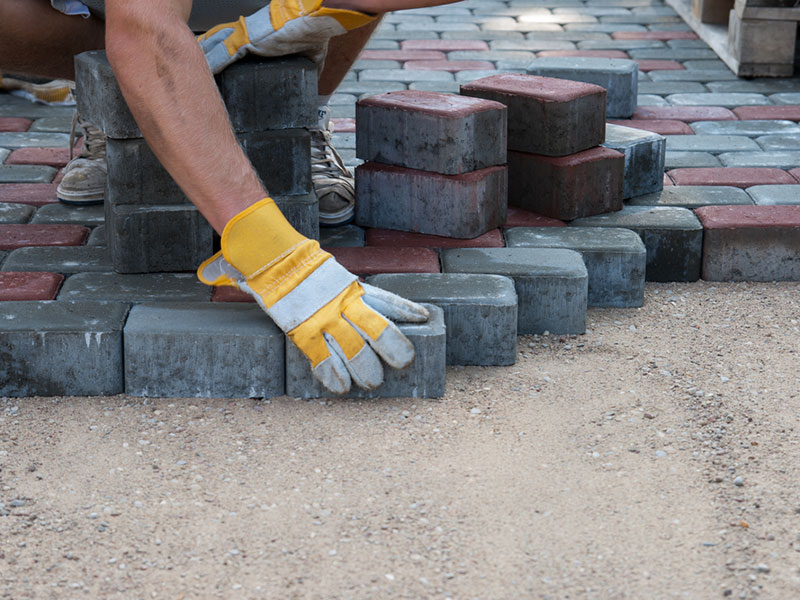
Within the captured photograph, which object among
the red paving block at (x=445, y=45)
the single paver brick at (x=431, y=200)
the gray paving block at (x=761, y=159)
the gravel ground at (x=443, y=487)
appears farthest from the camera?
the red paving block at (x=445, y=45)

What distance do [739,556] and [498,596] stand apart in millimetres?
403

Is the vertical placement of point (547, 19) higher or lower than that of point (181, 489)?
higher

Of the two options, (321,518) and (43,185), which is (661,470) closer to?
(321,518)

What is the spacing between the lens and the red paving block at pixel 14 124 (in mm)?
3971

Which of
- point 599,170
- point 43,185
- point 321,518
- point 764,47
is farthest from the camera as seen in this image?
point 764,47

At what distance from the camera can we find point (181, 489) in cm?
196

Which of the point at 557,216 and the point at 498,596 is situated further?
the point at 557,216

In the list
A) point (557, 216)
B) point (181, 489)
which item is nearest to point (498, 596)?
point (181, 489)

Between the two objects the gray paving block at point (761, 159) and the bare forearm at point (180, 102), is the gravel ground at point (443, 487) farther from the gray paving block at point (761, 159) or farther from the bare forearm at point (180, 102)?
the gray paving block at point (761, 159)

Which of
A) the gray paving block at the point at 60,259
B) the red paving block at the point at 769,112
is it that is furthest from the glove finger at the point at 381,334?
the red paving block at the point at 769,112

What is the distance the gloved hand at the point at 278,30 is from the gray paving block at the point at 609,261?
0.70 meters

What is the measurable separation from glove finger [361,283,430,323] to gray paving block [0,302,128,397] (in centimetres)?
52

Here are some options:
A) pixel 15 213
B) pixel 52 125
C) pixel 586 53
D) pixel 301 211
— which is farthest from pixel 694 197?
pixel 52 125

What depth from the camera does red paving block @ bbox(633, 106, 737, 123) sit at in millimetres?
4074
